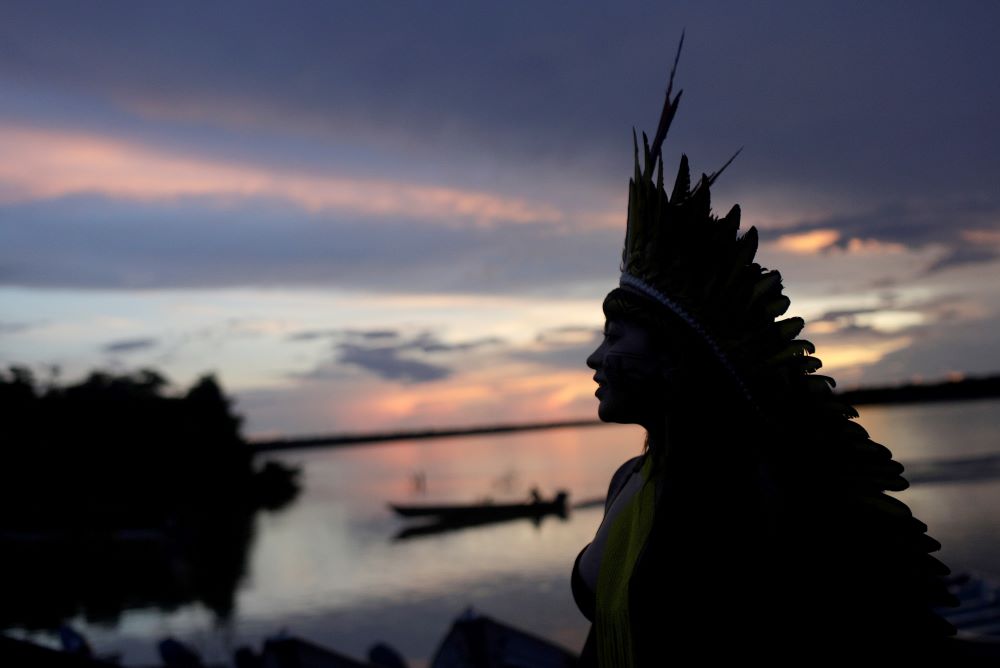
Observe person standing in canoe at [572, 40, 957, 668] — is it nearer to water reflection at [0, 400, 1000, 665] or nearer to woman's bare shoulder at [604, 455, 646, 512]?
woman's bare shoulder at [604, 455, 646, 512]

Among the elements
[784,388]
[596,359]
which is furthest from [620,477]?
[784,388]

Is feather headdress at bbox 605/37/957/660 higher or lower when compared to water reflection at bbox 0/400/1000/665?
higher

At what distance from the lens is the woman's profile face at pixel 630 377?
1.82m

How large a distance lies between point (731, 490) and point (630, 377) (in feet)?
0.91

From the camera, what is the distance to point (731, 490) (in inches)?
68.6

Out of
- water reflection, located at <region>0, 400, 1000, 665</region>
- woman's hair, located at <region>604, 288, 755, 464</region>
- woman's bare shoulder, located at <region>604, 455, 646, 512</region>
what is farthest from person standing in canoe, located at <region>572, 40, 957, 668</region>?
water reflection, located at <region>0, 400, 1000, 665</region>

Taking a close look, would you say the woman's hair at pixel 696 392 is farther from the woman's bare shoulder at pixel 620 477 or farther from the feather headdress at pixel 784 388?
the woman's bare shoulder at pixel 620 477

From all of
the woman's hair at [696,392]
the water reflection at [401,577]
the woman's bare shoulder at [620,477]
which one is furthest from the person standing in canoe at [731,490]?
the water reflection at [401,577]

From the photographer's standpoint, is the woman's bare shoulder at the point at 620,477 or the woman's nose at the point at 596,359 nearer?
the woman's nose at the point at 596,359

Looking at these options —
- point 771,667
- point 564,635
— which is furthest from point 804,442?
point 564,635

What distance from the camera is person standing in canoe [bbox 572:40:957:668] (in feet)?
5.50

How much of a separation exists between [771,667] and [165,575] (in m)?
33.2

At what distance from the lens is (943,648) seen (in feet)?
5.66

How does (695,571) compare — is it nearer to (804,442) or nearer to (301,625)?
(804,442)
